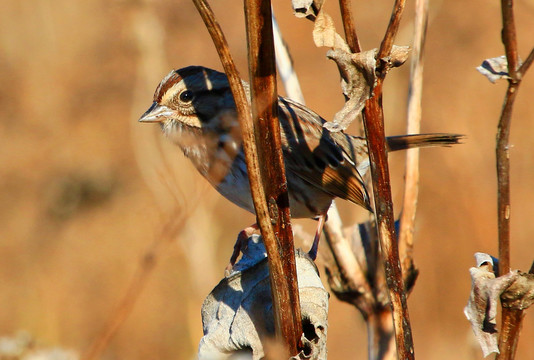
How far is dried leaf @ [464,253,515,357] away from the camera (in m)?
1.32

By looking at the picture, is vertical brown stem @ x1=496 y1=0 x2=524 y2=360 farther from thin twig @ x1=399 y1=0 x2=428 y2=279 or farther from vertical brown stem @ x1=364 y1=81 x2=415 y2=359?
thin twig @ x1=399 y1=0 x2=428 y2=279

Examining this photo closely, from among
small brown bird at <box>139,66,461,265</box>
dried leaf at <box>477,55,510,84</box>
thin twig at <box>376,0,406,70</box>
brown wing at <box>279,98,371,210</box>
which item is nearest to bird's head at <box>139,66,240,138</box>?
small brown bird at <box>139,66,461,265</box>

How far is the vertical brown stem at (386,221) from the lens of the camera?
1247 mm

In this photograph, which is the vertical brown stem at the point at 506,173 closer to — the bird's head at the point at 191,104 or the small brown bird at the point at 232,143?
the small brown bird at the point at 232,143

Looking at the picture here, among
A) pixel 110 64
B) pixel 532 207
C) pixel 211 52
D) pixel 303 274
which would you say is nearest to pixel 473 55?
pixel 532 207

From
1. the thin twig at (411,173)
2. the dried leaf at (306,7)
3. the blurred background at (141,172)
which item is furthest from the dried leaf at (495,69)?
the blurred background at (141,172)

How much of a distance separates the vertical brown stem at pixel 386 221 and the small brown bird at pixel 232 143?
1.00m

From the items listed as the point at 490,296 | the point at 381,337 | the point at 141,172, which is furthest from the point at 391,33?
the point at 141,172

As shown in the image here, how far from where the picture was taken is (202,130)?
8.32 feet

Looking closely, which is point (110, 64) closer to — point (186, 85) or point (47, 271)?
point (47, 271)

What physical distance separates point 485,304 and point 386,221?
0.26 meters

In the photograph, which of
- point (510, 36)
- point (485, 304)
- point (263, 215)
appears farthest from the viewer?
point (485, 304)

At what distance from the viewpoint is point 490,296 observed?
51.9 inches

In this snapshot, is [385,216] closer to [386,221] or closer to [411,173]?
[386,221]
